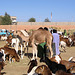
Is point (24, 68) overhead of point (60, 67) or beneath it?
beneath

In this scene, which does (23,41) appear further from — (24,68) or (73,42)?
(73,42)

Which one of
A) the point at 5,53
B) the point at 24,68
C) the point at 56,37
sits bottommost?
the point at 24,68

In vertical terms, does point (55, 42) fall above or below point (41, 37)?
below

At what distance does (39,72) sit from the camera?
4766 mm

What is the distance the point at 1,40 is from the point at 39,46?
13.4 meters

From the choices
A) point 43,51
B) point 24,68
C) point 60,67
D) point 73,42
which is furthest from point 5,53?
point 73,42

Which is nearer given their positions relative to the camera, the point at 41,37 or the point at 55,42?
the point at 55,42

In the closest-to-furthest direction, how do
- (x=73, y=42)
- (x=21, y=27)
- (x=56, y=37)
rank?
(x=56, y=37) → (x=73, y=42) → (x=21, y=27)

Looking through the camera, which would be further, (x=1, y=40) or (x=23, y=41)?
(x=1, y=40)

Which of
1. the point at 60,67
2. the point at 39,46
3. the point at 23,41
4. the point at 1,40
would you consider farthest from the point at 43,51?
the point at 1,40

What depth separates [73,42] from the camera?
17.8 m

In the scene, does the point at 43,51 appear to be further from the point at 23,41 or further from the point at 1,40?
the point at 1,40

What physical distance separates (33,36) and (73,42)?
8530mm

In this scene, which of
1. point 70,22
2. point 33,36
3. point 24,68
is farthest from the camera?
point 70,22
